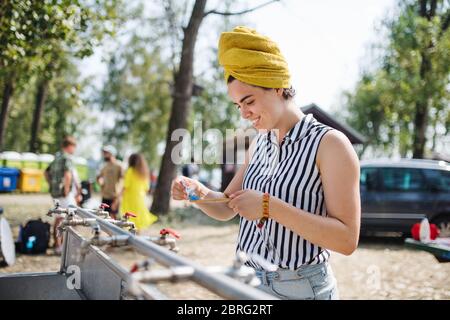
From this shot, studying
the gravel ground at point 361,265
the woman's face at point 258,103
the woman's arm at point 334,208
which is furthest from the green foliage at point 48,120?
the woman's arm at point 334,208

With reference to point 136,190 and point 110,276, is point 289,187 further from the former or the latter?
point 136,190

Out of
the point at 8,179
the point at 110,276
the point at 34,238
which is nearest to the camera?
the point at 110,276

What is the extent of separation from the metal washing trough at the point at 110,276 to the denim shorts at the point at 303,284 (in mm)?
518

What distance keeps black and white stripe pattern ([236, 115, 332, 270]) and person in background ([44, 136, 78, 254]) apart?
5.89 m

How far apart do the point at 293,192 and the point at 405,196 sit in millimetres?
8491

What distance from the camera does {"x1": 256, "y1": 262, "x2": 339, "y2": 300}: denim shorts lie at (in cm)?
147

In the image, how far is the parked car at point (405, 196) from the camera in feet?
29.3

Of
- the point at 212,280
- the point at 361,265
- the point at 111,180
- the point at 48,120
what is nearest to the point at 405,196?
the point at 361,265

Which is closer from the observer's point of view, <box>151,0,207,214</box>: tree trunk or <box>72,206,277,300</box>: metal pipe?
<box>72,206,277,300</box>: metal pipe

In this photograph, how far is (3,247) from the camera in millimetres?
5660

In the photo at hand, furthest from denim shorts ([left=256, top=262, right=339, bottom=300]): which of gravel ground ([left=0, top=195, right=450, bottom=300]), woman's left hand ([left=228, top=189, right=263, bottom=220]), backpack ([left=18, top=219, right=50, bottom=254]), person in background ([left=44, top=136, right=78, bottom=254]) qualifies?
backpack ([left=18, top=219, right=50, bottom=254])

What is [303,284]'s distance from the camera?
147 centimetres

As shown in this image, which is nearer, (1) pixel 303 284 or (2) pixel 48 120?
(1) pixel 303 284

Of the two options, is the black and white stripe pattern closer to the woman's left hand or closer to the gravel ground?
the woman's left hand
